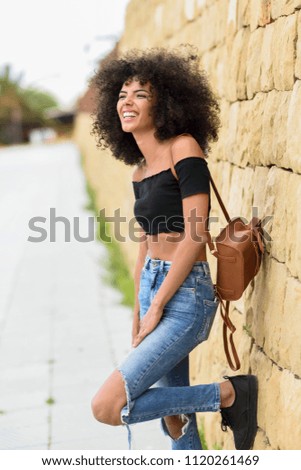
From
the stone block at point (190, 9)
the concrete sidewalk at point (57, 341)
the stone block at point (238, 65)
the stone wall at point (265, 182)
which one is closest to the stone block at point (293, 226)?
the stone wall at point (265, 182)

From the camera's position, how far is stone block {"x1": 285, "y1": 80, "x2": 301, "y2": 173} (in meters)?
2.65

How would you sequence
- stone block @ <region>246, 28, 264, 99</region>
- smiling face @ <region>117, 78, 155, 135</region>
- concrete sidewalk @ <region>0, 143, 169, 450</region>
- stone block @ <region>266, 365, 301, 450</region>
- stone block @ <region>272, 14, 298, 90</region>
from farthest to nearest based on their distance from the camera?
concrete sidewalk @ <region>0, 143, 169, 450</region> → stone block @ <region>246, 28, 264, 99</region> → smiling face @ <region>117, 78, 155, 135</region> → stone block @ <region>272, 14, 298, 90</region> → stone block @ <region>266, 365, 301, 450</region>

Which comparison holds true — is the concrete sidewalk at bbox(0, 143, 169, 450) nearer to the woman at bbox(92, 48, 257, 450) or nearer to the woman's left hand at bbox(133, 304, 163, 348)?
the woman at bbox(92, 48, 257, 450)

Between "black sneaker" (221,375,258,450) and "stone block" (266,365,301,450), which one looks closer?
"stone block" (266,365,301,450)

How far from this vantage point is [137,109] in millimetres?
3012

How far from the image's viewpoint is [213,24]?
14.2ft

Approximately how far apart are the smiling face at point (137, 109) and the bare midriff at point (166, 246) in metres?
0.42

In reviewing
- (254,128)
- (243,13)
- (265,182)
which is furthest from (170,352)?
(243,13)

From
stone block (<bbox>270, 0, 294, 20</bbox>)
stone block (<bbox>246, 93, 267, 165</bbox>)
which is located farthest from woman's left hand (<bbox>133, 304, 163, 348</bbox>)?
stone block (<bbox>270, 0, 294, 20</bbox>)

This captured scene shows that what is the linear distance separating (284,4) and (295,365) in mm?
1318

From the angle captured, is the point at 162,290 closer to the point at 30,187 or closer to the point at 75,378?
the point at 75,378

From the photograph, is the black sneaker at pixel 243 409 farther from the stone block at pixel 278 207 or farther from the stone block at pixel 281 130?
the stone block at pixel 281 130

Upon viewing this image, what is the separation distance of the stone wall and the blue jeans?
0.82 feet
